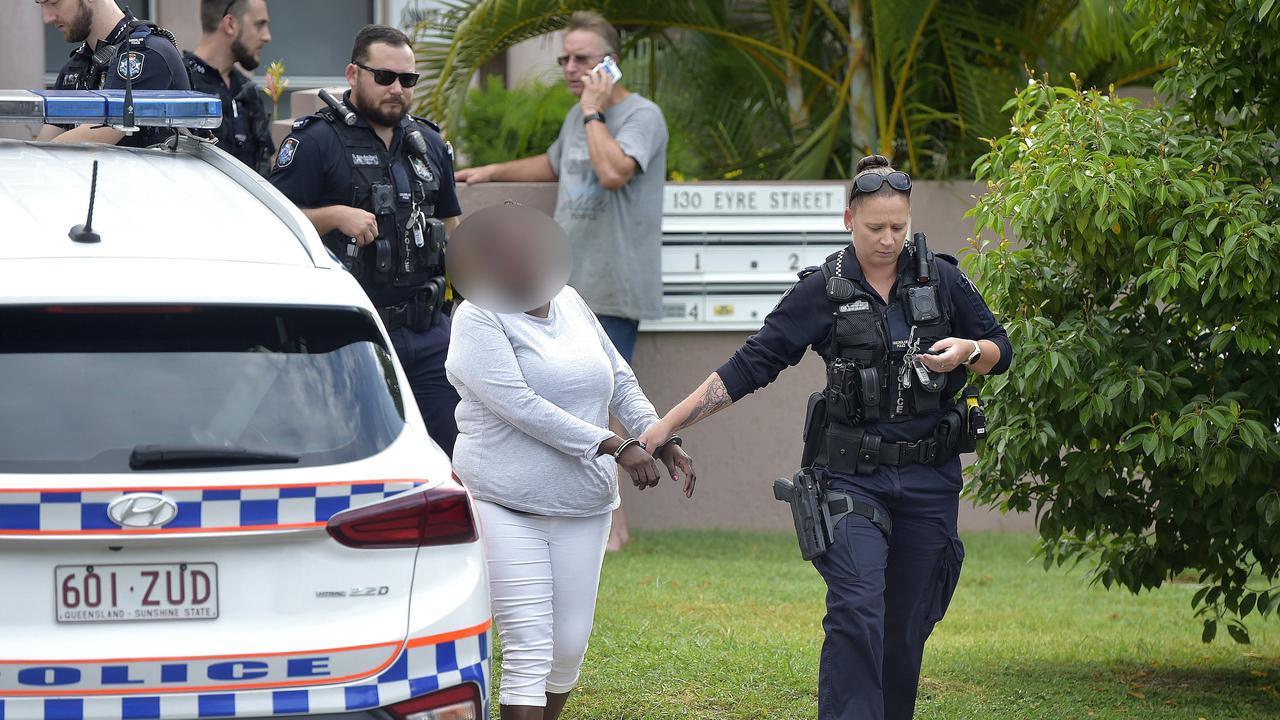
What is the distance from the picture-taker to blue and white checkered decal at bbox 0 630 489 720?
10.0 ft

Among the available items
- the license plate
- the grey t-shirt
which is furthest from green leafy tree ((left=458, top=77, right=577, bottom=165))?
the license plate

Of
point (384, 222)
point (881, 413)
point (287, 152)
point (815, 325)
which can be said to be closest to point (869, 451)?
point (881, 413)

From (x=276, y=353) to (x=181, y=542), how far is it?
0.47 meters

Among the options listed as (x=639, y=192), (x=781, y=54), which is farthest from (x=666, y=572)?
(x=781, y=54)

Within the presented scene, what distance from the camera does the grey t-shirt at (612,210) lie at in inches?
316

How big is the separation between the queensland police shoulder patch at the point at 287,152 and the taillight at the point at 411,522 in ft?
8.24

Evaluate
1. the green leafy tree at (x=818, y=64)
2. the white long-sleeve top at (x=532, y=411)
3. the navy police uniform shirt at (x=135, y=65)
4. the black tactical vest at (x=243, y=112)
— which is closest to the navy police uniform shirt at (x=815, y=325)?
the white long-sleeve top at (x=532, y=411)

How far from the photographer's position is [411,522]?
334 cm

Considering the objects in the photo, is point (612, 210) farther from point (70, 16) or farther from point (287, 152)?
point (70, 16)

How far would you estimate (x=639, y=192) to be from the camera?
812 centimetres

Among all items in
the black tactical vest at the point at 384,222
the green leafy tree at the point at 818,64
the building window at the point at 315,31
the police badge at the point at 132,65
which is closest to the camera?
the police badge at the point at 132,65

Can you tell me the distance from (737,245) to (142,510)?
603 centimetres

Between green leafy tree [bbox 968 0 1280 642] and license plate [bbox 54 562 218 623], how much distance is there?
10.00 ft

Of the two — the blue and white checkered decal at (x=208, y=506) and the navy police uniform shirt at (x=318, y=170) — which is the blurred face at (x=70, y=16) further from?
the blue and white checkered decal at (x=208, y=506)
